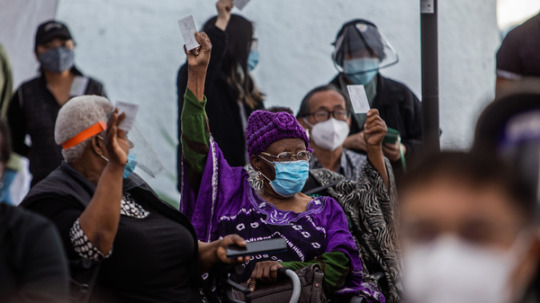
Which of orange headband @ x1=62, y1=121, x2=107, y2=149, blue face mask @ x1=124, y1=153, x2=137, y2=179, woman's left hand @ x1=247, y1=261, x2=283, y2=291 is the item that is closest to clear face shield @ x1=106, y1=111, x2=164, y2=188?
blue face mask @ x1=124, y1=153, x2=137, y2=179

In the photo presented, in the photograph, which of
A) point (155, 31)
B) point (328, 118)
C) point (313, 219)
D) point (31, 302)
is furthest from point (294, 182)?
point (155, 31)

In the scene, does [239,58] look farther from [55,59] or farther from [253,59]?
[55,59]

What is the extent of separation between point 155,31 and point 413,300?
16.6 feet

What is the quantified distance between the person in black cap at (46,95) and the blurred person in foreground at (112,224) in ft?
6.80

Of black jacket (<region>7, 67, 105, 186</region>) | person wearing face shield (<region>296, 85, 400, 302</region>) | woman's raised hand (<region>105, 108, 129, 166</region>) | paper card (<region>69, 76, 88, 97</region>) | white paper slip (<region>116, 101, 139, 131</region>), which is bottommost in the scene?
person wearing face shield (<region>296, 85, 400, 302</region>)

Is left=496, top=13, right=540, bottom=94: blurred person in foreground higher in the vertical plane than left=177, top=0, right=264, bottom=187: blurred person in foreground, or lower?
higher

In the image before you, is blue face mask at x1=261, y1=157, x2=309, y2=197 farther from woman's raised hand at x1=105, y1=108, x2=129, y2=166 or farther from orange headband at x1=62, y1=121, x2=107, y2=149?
woman's raised hand at x1=105, y1=108, x2=129, y2=166

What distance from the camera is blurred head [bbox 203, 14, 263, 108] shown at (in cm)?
609

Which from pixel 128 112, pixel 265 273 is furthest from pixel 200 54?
pixel 265 273

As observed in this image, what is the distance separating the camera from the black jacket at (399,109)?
608 cm

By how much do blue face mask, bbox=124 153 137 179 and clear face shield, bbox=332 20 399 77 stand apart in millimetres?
2728

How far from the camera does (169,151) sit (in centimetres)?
664

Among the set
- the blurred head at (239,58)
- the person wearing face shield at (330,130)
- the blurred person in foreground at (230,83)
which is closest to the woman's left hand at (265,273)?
the person wearing face shield at (330,130)

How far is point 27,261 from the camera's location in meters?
2.72
